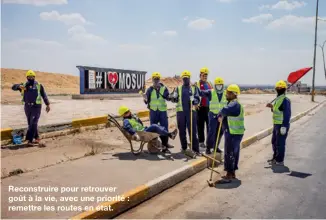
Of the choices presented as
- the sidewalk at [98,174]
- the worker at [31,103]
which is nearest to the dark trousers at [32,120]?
the worker at [31,103]

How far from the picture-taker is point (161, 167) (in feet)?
23.5

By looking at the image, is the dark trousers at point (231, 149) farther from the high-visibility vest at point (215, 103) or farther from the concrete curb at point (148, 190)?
the high-visibility vest at point (215, 103)

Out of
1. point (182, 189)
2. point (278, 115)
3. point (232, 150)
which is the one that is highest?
point (278, 115)

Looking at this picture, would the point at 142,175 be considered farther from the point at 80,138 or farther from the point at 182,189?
the point at 80,138

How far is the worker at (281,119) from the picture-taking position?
307 inches

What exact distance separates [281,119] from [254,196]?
8.67ft

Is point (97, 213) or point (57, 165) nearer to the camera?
point (97, 213)

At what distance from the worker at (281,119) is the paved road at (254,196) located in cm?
39

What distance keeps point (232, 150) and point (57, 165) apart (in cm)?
338

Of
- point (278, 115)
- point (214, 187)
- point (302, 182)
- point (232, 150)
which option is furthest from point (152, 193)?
point (278, 115)

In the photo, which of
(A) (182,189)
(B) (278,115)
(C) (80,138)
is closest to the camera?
(A) (182,189)

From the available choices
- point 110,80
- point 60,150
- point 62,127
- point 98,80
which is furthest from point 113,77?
point 60,150

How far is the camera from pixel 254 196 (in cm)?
580

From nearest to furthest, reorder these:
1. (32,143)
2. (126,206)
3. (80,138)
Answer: (126,206)
(32,143)
(80,138)
